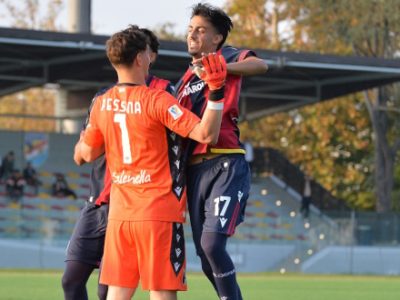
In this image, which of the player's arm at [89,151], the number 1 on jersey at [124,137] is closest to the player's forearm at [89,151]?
the player's arm at [89,151]

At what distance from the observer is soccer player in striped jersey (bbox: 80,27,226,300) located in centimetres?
753

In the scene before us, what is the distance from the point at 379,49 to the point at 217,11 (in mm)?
36952

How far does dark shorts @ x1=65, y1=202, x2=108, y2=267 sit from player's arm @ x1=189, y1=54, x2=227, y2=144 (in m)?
1.72

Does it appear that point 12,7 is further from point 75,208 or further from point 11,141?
point 75,208

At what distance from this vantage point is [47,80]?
3316 centimetres

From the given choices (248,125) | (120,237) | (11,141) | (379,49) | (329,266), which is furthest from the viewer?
(248,125)

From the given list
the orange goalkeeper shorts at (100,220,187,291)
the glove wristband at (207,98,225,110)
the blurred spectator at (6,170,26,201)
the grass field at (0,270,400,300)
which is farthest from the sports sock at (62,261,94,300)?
the blurred spectator at (6,170,26,201)

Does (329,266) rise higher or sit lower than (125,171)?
lower

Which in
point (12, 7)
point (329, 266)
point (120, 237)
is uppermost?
point (12, 7)

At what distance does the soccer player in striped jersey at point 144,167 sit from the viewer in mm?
7527

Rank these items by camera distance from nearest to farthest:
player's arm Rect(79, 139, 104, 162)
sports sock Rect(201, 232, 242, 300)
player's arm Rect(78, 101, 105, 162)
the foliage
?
player's arm Rect(78, 101, 105, 162) → player's arm Rect(79, 139, 104, 162) → sports sock Rect(201, 232, 242, 300) → the foliage

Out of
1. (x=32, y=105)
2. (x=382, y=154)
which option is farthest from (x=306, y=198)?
(x=32, y=105)

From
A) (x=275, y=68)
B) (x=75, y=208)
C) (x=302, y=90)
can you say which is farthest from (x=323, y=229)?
(x=302, y=90)

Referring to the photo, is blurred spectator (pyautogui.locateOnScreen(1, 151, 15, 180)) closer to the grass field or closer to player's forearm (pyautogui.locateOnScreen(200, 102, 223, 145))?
the grass field
